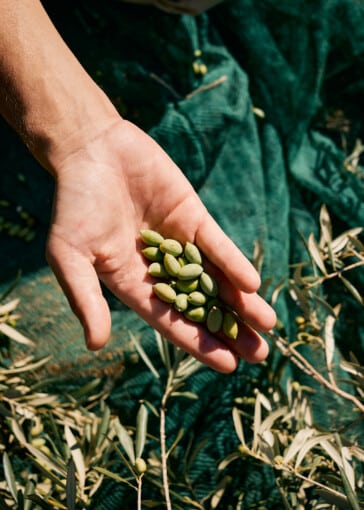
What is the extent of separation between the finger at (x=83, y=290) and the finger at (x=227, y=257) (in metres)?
0.33

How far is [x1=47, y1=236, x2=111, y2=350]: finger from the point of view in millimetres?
1201

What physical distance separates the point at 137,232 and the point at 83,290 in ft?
1.20

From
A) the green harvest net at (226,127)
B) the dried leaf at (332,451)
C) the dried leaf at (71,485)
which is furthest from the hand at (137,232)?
the green harvest net at (226,127)

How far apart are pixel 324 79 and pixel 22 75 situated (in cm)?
134

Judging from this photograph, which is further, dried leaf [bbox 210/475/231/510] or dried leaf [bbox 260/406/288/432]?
dried leaf [bbox 210/475/231/510]

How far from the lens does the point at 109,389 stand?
76.4 inches

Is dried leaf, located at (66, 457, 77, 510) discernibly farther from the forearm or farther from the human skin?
the forearm

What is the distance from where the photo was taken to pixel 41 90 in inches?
58.2

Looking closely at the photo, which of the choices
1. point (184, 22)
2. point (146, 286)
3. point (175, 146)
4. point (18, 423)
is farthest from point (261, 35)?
point (18, 423)

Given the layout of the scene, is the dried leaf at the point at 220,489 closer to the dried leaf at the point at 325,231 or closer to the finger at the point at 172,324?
the finger at the point at 172,324

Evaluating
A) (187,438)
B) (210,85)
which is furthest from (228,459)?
(210,85)

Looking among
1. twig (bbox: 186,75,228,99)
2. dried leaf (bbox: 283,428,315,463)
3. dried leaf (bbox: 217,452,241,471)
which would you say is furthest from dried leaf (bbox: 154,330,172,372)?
twig (bbox: 186,75,228,99)

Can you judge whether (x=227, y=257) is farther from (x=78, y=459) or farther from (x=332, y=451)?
(x=78, y=459)

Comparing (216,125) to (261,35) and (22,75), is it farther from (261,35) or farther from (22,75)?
(22,75)
